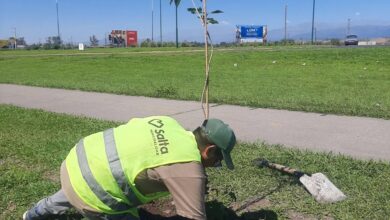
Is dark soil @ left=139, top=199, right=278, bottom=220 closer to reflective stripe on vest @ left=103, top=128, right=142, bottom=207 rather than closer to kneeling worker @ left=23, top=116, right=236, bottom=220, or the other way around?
kneeling worker @ left=23, top=116, right=236, bottom=220

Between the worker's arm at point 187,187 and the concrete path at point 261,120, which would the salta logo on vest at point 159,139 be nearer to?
the worker's arm at point 187,187

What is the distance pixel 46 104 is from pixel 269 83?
211 inches

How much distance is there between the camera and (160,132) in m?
2.78

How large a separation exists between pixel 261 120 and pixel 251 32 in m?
63.3

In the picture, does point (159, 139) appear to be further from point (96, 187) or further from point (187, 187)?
point (96, 187)

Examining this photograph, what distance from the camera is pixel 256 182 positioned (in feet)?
14.6

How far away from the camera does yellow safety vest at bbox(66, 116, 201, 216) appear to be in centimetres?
271

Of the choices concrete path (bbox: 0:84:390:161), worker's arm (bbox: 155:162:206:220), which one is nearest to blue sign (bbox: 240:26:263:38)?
concrete path (bbox: 0:84:390:161)

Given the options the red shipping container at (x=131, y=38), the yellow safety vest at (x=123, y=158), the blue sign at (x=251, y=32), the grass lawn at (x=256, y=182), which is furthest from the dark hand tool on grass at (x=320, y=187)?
the red shipping container at (x=131, y=38)

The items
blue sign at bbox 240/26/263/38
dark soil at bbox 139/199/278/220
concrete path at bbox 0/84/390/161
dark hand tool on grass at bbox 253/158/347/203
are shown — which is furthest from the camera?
blue sign at bbox 240/26/263/38

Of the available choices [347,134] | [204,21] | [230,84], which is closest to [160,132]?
[204,21]

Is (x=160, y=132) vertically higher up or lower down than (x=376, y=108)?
higher up

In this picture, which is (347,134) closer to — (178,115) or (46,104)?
(178,115)

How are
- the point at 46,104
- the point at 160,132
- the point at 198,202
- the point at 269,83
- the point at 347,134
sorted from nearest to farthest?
the point at 198,202 < the point at 160,132 < the point at 347,134 < the point at 46,104 < the point at 269,83
